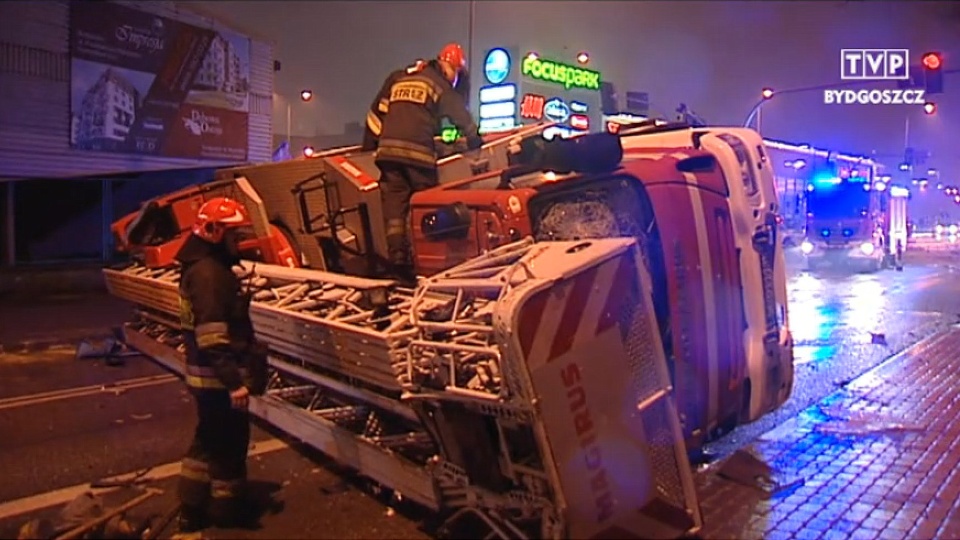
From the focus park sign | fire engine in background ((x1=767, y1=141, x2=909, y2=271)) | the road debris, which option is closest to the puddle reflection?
A: fire engine in background ((x1=767, y1=141, x2=909, y2=271))

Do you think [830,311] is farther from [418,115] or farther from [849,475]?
[418,115]

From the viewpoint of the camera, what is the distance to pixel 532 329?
3.76 meters

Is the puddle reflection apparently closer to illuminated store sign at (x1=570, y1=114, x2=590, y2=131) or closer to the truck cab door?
illuminated store sign at (x1=570, y1=114, x2=590, y2=131)

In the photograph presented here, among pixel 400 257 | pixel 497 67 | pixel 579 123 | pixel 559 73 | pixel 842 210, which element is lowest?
pixel 400 257

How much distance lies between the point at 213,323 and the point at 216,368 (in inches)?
9.0

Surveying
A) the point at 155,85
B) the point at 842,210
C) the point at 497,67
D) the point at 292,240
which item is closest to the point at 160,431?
the point at 292,240

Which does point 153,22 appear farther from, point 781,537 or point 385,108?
point 781,537

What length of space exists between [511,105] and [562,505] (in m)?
39.0

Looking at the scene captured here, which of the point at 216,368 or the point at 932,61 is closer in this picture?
the point at 216,368

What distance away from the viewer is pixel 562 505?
376 centimetres

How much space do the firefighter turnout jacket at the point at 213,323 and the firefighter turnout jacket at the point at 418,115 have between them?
1.76 metres

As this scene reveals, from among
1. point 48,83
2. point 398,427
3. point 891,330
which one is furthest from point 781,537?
point 48,83

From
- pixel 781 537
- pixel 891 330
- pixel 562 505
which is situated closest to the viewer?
pixel 562 505

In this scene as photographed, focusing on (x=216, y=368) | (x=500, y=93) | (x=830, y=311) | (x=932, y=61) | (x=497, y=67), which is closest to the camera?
(x=216, y=368)
